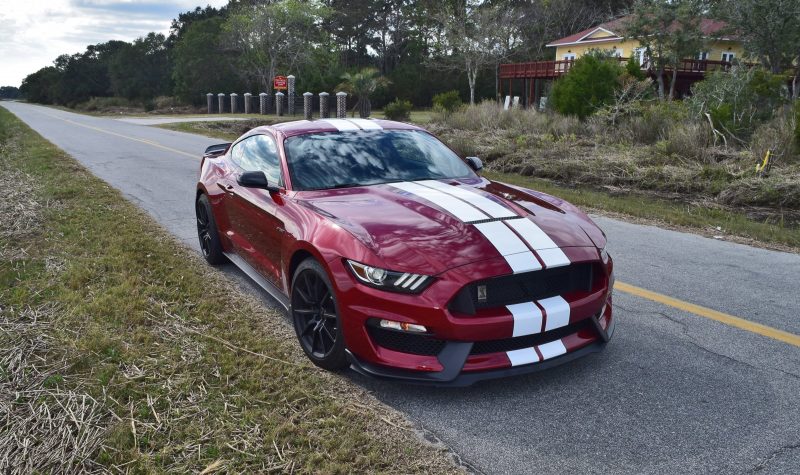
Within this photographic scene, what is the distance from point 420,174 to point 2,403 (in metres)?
3.08

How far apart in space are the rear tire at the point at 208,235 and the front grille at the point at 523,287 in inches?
133

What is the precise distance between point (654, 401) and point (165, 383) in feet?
9.05

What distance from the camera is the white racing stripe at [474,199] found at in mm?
3932

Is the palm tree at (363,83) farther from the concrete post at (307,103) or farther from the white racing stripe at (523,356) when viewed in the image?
the white racing stripe at (523,356)

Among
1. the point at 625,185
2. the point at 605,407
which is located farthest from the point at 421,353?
the point at 625,185

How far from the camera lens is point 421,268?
329cm

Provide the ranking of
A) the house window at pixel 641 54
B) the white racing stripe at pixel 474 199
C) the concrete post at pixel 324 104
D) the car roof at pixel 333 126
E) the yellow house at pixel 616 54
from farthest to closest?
the concrete post at pixel 324 104
the house window at pixel 641 54
the yellow house at pixel 616 54
the car roof at pixel 333 126
the white racing stripe at pixel 474 199

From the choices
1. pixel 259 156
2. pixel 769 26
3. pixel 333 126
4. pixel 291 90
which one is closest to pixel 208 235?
pixel 259 156

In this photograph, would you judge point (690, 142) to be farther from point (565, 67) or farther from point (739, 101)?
point (565, 67)

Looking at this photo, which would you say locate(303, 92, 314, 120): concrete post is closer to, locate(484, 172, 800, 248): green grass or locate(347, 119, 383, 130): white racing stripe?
locate(484, 172, 800, 248): green grass

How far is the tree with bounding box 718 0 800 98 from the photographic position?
2814cm

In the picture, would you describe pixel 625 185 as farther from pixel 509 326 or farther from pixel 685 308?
pixel 509 326

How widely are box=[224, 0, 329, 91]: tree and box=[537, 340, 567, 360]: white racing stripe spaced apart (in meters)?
54.2

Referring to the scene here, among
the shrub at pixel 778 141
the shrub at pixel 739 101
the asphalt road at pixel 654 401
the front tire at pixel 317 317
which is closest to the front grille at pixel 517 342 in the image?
the asphalt road at pixel 654 401
